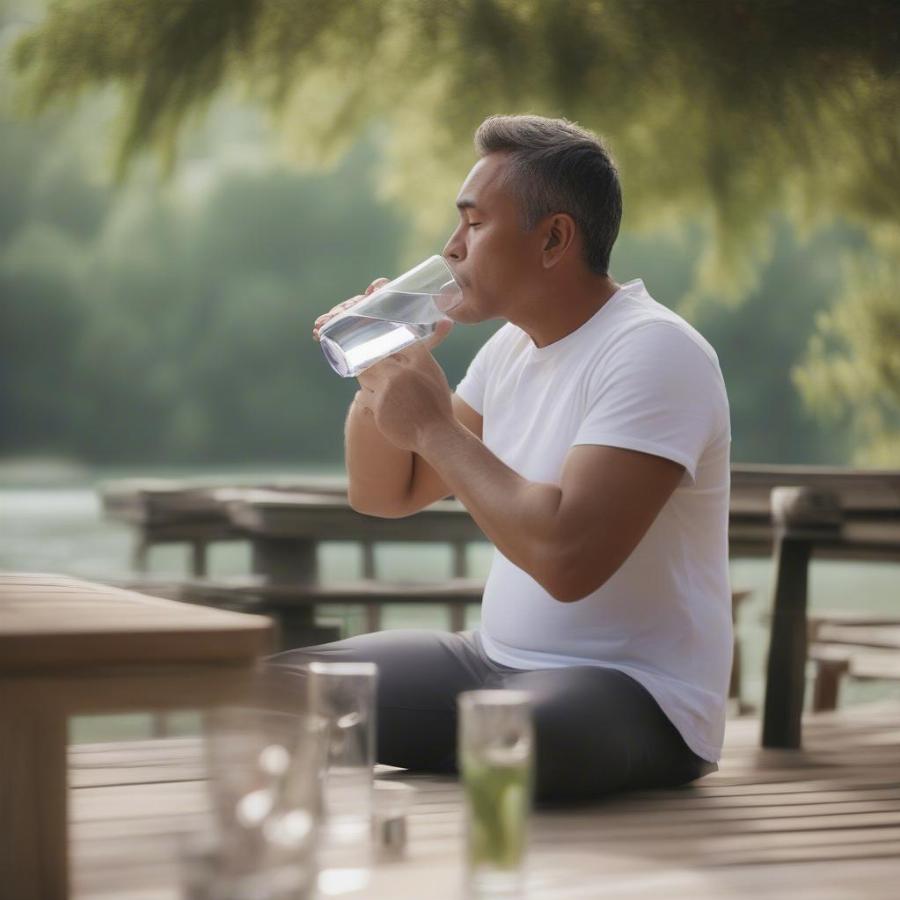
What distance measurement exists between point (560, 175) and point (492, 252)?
0.15 m

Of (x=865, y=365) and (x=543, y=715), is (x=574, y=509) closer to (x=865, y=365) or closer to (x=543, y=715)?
(x=543, y=715)

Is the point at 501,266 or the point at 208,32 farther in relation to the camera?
the point at 208,32

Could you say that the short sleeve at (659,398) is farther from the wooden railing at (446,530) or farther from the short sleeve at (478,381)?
the wooden railing at (446,530)

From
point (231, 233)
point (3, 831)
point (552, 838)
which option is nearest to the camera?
point (3, 831)

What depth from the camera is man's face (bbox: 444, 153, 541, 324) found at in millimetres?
2082

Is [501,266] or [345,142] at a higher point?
[345,142]

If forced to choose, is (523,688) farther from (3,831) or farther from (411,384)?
(3,831)

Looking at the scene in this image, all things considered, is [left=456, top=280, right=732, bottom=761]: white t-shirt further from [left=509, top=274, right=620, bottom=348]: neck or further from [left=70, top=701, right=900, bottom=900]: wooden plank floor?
[left=70, top=701, right=900, bottom=900]: wooden plank floor

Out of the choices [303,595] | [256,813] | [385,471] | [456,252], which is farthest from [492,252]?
[303,595]

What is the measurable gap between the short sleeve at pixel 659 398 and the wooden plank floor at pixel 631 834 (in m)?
0.45

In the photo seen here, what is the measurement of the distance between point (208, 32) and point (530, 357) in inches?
139

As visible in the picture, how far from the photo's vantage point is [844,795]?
2.00 meters

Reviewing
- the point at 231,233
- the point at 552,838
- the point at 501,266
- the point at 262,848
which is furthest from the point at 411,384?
the point at 231,233

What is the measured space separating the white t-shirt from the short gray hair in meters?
0.13
